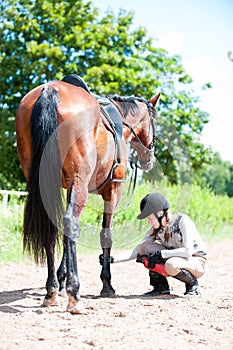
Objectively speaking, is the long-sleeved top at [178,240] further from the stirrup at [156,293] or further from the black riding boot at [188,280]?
the stirrup at [156,293]

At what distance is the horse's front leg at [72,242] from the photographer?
13.0 feet

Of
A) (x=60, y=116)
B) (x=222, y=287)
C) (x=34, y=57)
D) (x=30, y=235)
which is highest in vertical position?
(x=34, y=57)

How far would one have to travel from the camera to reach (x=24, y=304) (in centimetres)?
440

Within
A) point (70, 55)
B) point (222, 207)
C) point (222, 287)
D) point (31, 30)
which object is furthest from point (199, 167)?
point (222, 287)

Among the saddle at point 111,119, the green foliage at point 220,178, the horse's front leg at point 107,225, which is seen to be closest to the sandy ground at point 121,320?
the horse's front leg at point 107,225

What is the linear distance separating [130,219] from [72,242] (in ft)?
24.1

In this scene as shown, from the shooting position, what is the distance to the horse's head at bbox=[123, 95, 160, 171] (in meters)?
5.89

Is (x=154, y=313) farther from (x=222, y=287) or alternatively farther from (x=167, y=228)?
(x=222, y=287)

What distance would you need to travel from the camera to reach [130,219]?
1134 centimetres

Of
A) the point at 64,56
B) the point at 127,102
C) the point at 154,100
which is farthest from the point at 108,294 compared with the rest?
the point at 64,56

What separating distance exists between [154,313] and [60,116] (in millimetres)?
1846

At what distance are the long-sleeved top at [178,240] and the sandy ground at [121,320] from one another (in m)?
0.44

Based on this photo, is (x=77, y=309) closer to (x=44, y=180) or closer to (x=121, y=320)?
(x=121, y=320)

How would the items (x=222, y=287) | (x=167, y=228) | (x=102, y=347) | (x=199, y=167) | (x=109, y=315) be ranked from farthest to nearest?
(x=199, y=167), (x=222, y=287), (x=167, y=228), (x=109, y=315), (x=102, y=347)
